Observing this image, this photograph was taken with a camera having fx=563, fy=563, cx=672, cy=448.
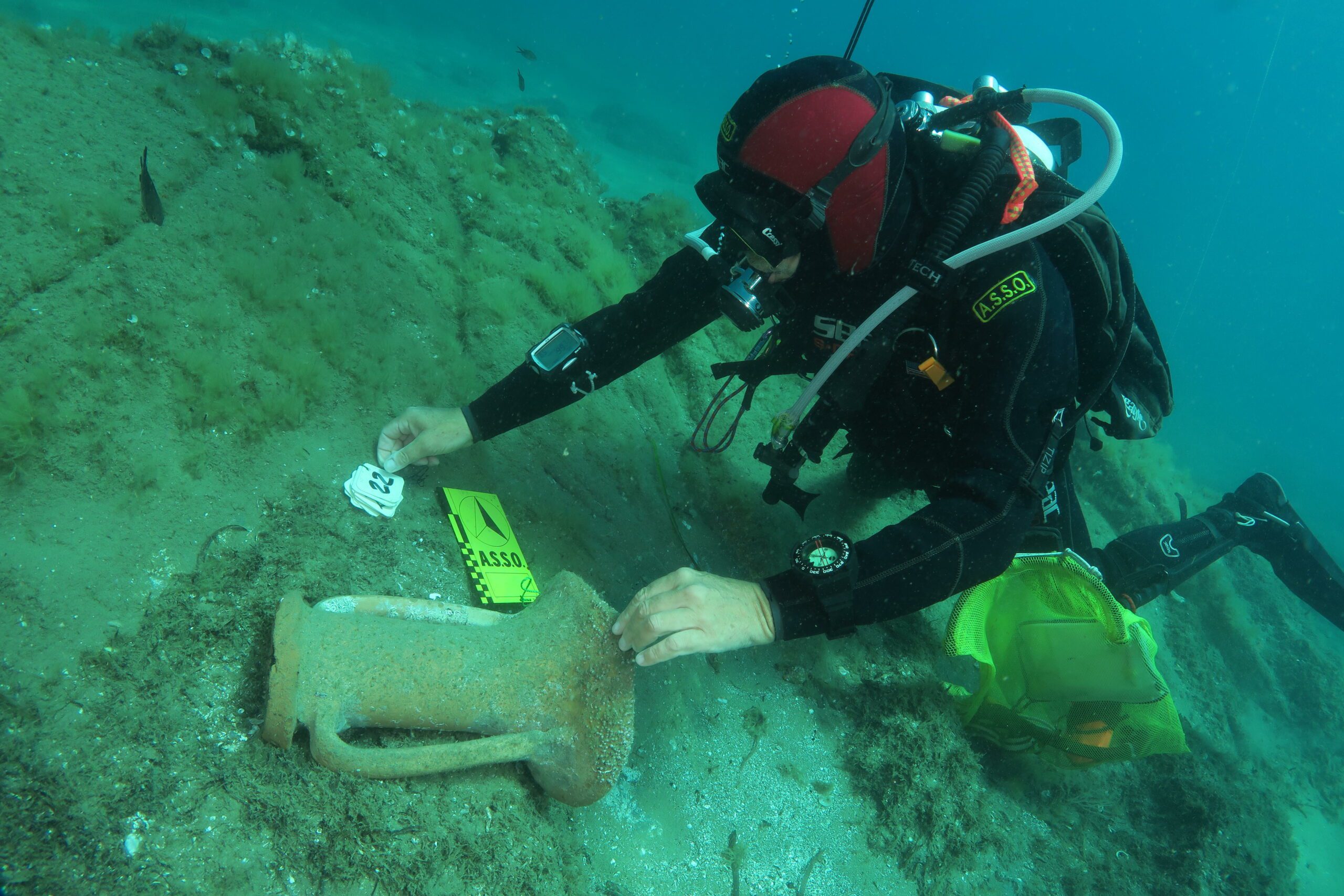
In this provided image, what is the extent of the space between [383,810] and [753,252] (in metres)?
2.11

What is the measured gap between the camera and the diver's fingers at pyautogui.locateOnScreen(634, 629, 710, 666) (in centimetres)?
173

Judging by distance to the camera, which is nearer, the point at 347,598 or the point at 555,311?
the point at 347,598

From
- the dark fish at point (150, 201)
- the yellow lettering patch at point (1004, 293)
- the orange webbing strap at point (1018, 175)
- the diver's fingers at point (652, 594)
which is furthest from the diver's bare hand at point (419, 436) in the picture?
the orange webbing strap at point (1018, 175)

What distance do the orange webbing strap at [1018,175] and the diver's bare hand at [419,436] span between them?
93.4 inches

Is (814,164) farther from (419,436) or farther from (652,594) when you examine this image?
(419,436)

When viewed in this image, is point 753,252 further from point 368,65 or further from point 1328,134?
point 1328,134

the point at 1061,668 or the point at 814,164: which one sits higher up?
the point at 814,164

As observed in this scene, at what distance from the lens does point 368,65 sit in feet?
18.8

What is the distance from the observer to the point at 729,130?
2.07 m

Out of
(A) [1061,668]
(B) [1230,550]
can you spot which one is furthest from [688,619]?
(B) [1230,550]

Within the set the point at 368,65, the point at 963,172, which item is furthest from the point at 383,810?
the point at 368,65

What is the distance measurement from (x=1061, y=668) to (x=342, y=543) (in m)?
3.32

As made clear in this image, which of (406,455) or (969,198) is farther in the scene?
(406,455)

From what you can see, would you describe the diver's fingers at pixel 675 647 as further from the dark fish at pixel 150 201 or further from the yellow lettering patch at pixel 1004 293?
the dark fish at pixel 150 201
